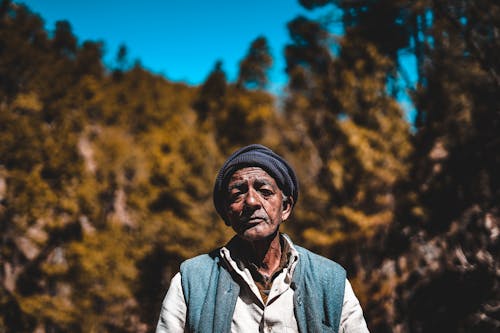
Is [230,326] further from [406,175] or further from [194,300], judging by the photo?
[406,175]

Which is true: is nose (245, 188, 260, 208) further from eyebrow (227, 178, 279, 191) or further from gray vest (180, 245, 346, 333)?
gray vest (180, 245, 346, 333)

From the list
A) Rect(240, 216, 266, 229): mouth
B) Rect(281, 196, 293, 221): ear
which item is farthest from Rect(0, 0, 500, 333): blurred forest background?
Rect(240, 216, 266, 229): mouth

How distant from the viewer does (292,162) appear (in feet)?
49.4

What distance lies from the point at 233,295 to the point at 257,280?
0.20 meters

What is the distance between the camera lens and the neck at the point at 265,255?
1.81 m

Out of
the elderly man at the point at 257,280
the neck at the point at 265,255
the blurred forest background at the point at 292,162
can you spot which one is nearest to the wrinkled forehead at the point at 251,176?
the elderly man at the point at 257,280

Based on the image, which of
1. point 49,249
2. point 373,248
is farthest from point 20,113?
point 373,248

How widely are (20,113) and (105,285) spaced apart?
8.12 meters

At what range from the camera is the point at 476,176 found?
16.6ft

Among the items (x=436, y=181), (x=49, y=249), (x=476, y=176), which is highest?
(x=49, y=249)

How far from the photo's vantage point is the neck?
5.92 ft

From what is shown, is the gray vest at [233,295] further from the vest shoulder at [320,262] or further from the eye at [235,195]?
the eye at [235,195]

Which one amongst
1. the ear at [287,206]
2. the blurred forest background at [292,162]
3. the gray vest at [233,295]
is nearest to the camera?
the gray vest at [233,295]

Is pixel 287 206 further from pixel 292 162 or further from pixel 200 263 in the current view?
pixel 292 162
